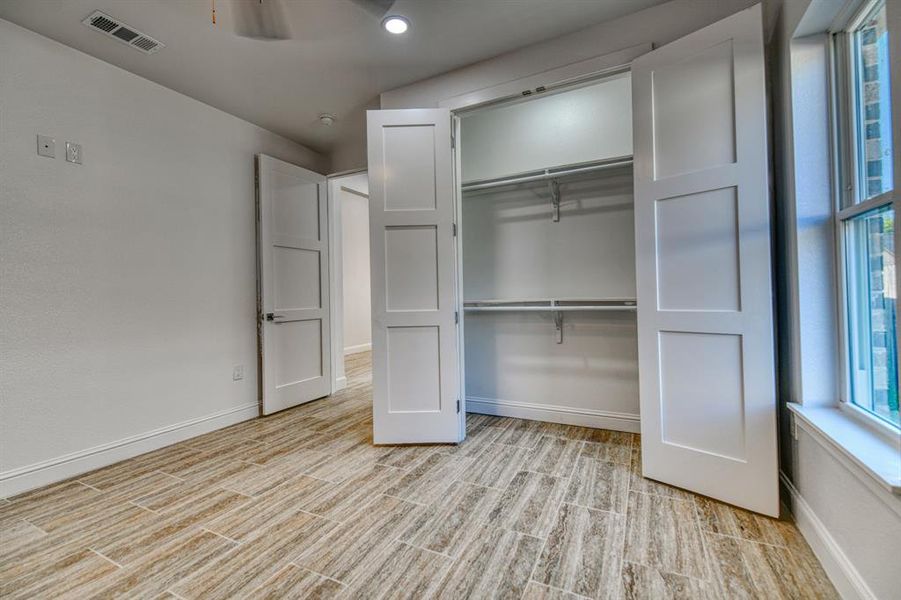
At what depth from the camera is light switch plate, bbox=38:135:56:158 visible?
2219 mm

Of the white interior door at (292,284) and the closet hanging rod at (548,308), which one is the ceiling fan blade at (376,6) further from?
the closet hanging rod at (548,308)

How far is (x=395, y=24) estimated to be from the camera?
2191 mm

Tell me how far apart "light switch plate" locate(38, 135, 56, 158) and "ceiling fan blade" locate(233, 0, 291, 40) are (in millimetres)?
1292

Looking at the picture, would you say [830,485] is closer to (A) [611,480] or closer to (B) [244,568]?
(A) [611,480]

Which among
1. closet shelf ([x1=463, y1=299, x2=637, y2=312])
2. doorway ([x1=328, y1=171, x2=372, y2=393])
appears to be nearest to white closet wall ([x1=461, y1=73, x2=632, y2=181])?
closet shelf ([x1=463, y1=299, x2=637, y2=312])

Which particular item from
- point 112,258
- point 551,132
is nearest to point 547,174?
point 551,132

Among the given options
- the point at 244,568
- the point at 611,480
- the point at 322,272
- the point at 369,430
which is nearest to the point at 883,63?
the point at 611,480

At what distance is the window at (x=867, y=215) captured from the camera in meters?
1.29

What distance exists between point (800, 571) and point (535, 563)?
0.96m

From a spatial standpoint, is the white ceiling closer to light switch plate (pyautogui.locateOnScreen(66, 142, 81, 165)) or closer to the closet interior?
the closet interior

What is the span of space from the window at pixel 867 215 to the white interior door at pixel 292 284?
3769mm

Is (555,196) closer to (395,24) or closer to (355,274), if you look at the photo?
(395,24)

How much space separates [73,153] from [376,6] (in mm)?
2082

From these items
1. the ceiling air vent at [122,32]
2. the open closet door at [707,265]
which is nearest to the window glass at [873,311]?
the open closet door at [707,265]
